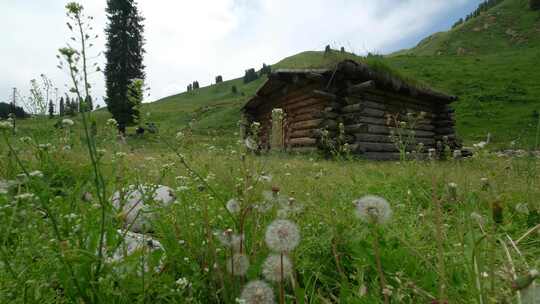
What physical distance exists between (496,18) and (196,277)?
70.7 m

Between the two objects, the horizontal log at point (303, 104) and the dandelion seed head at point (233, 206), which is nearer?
the dandelion seed head at point (233, 206)

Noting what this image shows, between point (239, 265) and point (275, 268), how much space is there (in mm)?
203

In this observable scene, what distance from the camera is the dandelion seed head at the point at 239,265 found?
4.52ft

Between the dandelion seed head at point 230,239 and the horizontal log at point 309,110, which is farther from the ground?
the horizontal log at point 309,110

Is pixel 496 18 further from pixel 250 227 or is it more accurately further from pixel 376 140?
pixel 250 227

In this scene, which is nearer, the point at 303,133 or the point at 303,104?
the point at 303,133

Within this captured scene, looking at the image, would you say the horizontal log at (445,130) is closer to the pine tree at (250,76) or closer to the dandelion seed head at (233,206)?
the dandelion seed head at (233,206)

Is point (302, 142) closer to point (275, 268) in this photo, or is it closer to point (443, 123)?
point (443, 123)

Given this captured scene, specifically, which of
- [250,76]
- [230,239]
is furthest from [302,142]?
[250,76]

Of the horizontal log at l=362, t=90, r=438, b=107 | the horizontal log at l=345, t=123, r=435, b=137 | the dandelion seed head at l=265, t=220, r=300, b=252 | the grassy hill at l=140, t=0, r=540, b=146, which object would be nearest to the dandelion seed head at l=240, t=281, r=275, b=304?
the dandelion seed head at l=265, t=220, r=300, b=252

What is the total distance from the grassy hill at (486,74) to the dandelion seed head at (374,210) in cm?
112

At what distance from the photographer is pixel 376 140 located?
10.7 m

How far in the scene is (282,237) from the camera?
1.23m

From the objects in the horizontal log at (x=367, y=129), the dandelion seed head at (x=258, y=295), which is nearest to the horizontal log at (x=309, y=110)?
the horizontal log at (x=367, y=129)
